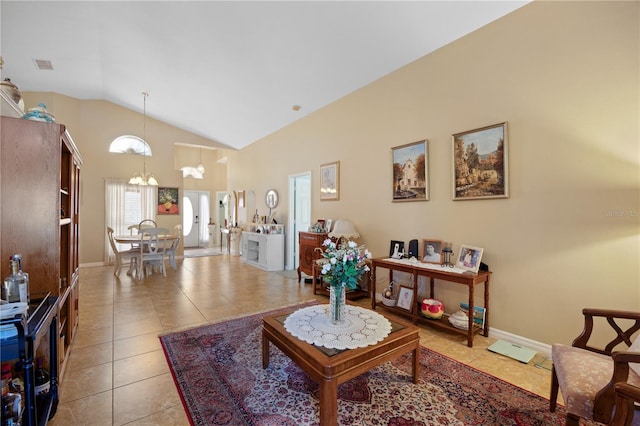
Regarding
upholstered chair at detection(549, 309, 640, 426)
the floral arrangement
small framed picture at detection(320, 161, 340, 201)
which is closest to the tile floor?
upholstered chair at detection(549, 309, 640, 426)

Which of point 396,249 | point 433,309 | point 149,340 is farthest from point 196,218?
point 433,309

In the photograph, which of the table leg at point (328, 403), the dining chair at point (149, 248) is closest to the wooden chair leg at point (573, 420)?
the table leg at point (328, 403)

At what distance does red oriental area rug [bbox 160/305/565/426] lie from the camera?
1741 millimetres

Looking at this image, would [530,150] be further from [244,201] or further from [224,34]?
[244,201]

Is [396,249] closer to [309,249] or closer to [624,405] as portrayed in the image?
[309,249]

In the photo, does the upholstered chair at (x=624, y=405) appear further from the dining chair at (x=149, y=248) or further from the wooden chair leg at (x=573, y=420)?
the dining chair at (x=149, y=248)

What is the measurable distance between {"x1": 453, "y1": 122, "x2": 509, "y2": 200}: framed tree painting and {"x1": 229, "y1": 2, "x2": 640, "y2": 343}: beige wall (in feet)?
0.25

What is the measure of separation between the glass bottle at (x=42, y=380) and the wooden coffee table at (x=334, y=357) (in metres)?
1.40

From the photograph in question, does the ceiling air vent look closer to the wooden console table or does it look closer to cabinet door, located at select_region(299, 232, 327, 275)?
cabinet door, located at select_region(299, 232, 327, 275)

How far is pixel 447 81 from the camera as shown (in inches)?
126

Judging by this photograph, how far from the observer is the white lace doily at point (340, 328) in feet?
5.90

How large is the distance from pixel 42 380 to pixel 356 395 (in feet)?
Answer: 6.74

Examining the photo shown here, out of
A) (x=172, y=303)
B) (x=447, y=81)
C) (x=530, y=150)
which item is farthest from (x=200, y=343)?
(x=447, y=81)

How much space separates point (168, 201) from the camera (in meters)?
7.69
